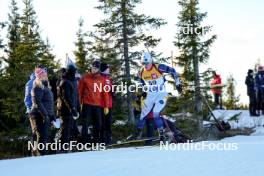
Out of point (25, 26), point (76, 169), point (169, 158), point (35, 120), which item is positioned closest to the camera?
point (76, 169)

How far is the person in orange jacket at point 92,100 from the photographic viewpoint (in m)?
10.7

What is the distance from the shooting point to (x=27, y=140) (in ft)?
42.3

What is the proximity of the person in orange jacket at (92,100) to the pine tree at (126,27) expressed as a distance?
5448mm

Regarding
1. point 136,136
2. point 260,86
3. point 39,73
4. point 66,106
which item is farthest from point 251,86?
point 39,73

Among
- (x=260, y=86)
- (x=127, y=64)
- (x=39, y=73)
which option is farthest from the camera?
(x=260, y=86)

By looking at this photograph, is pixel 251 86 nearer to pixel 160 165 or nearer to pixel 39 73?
pixel 39 73

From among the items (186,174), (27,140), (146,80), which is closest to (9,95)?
(27,140)

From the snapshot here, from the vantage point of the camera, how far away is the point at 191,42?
1895cm

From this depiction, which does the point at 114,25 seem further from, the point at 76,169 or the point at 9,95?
the point at 76,169

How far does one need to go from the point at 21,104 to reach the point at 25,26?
9.62 meters

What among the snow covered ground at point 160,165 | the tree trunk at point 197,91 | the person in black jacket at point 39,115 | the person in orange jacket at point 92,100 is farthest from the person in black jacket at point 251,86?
the snow covered ground at point 160,165

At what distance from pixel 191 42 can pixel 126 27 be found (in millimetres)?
3593

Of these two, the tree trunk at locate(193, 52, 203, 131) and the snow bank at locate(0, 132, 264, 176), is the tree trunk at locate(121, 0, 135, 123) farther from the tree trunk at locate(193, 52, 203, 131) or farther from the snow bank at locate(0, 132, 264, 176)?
the snow bank at locate(0, 132, 264, 176)

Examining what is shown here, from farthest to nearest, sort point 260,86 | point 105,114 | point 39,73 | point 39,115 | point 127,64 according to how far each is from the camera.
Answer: point 260,86 → point 127,64 → point 105,114 → point 39,73 → point 39,115
